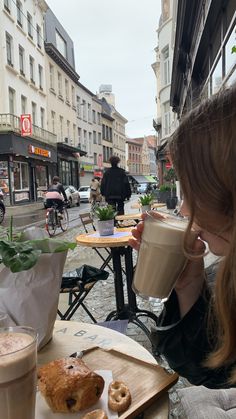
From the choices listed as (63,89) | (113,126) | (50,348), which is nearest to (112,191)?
(50,348)

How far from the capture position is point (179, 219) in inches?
39.9

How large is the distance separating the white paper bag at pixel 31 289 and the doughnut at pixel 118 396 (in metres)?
0.30

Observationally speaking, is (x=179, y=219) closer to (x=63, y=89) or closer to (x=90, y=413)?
(x=90, y=413)

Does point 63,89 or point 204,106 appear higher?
point 63,89

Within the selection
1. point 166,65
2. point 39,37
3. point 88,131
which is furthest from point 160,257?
point 88,131

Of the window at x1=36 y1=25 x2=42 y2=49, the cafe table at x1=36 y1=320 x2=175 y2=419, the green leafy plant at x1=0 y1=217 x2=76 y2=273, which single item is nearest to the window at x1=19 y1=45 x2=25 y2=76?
the window at x1=36 y1=25 x2=42 y2=49

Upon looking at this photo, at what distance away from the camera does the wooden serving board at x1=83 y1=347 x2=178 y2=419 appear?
2.86ft

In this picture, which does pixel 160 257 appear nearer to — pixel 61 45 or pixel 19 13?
pixel 19 13

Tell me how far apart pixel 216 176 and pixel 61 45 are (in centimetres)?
3178

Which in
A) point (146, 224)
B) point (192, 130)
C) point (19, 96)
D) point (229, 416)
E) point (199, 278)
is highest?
point (19, 96)

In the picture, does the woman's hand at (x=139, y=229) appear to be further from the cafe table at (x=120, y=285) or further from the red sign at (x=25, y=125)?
the red sign at (x=25, y=125)

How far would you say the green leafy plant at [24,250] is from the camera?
100 cm

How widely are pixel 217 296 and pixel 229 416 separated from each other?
48cm

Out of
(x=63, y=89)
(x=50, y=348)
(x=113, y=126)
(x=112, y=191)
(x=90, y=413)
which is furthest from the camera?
(x=113, y=126)
